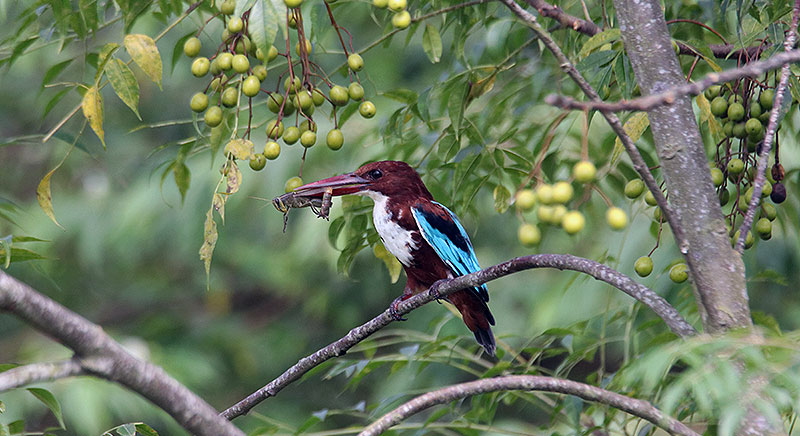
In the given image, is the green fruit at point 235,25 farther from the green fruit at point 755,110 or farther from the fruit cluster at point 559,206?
the green fruit at point 755,110

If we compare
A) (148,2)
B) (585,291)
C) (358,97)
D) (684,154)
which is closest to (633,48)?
(684,154)

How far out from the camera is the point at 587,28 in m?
2.25

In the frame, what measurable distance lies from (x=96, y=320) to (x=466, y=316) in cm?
431

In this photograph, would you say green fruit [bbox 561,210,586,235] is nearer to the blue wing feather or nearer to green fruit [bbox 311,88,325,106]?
green fruit [bbox 311,88,325,106]

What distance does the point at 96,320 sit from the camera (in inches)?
256

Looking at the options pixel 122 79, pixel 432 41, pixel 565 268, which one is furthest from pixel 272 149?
pixel 565 268

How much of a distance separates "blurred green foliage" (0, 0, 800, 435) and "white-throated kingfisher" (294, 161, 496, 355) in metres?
0.10

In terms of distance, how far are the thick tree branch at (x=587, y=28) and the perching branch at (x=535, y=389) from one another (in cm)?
84

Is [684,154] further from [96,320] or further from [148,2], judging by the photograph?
[96,320]

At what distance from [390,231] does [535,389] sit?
1317 mm

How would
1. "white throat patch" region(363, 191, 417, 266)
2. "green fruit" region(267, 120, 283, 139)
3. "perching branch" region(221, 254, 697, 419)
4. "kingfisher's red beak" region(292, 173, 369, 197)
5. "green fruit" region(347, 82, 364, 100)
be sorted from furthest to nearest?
"white throat patch" region(363, 191, 417, 266)
"kingfisher's red beak" region(292, 173, 369, 197)
"green fruit" region(347, 82, 364, 100)
"green fruit" region(267, 120, 283, 139)
"perching branch" region(221, 254, 697, 419)

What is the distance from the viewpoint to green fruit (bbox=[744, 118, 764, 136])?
6.54 feet

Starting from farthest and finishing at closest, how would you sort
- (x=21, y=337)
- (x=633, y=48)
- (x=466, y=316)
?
(x=21, y=337) → (x=466, y=316) → (x=633, y=48)

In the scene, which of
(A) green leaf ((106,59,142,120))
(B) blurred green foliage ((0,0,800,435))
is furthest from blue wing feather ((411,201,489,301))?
(A) green leaf ((106,59,142,120))
